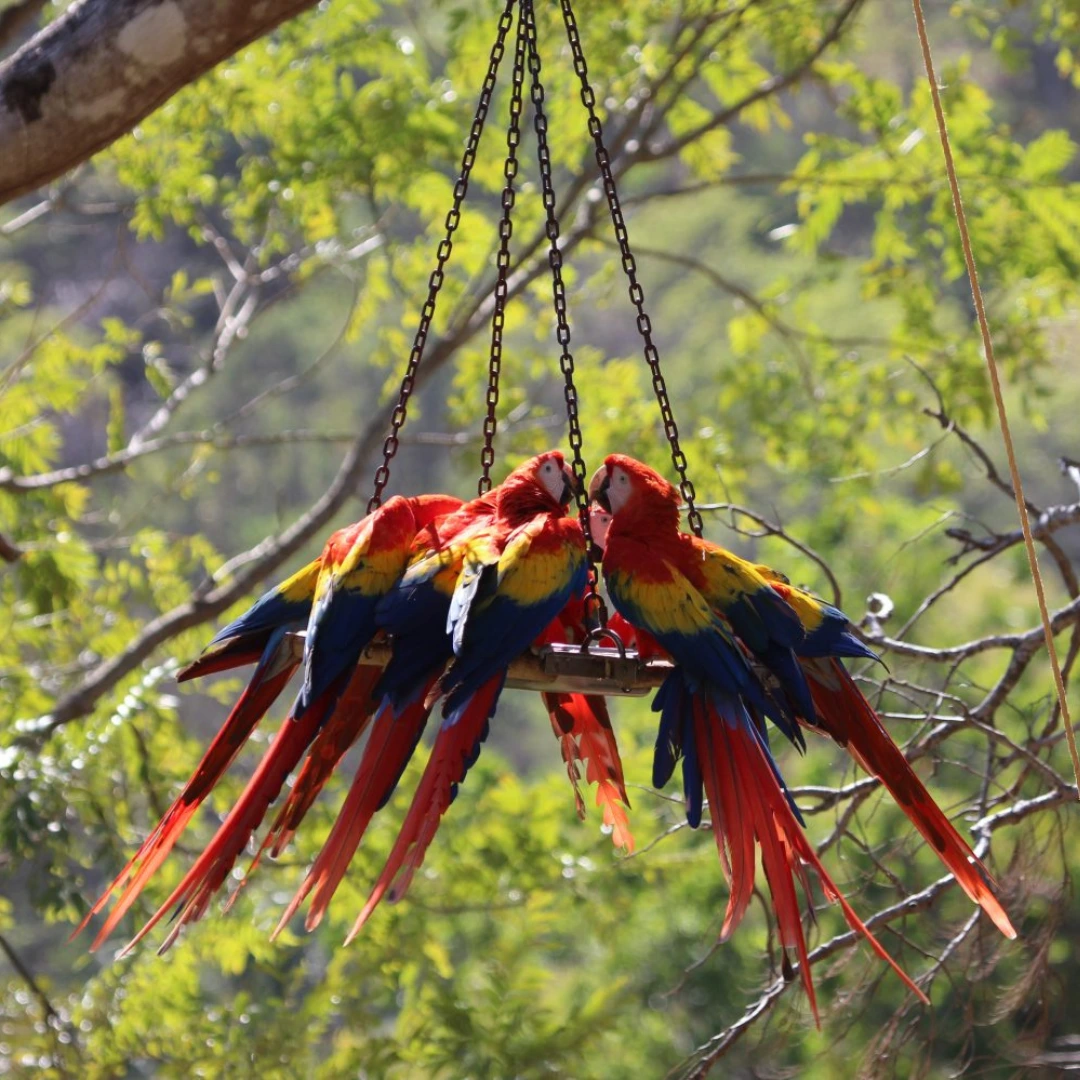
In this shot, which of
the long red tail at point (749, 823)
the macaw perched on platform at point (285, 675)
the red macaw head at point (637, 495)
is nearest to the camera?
the long red tail at point (749, 823)

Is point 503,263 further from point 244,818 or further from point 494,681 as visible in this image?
point 244,818

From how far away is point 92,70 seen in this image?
198cm

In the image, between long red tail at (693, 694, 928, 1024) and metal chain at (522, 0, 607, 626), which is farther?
metal chain at (522, 0, 607, 626)

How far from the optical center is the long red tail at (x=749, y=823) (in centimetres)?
156

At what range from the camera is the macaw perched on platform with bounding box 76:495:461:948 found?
1.66 meters

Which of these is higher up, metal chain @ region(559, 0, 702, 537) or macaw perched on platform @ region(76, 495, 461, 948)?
metal chain @ region(559, 0, 702, 537)

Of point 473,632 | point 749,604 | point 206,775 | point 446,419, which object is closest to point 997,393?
point 749,604

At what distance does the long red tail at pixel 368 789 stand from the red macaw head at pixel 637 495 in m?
0.35

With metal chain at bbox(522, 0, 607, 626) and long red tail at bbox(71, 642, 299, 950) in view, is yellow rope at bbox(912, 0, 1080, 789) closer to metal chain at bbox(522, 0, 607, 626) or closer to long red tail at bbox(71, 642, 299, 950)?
metal chain at bbox(522, 0, 607, 626)

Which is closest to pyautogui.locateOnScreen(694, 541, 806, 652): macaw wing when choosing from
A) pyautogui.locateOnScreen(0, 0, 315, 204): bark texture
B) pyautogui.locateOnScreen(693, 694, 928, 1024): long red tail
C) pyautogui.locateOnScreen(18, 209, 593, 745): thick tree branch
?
pyautogui.locateOnScreen(693, 694, 928, 1024): long red tail

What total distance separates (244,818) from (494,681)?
0.33 metres

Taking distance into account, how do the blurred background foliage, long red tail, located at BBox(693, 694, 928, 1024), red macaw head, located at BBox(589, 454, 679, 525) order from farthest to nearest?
the blurred background foliage → red macaw head, located at BBox(589, 454, 679, 525) → long red tail, located at BBox(693, 694, 928, 1024)

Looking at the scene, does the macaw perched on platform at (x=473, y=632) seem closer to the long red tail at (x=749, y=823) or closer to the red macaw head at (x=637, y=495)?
the red macaw head at (x=637, y=495)

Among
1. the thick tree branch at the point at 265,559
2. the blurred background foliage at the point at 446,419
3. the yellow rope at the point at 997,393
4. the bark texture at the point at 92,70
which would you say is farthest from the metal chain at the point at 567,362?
the thick tree branch at the point at 265,559
